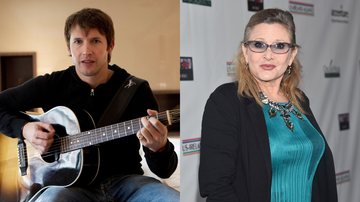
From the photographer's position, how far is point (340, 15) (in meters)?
2.34

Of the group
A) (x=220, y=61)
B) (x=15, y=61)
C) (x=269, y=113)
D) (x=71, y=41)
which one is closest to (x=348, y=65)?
(x=220, y=61)

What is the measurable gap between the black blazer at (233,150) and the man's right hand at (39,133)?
53 centimetres

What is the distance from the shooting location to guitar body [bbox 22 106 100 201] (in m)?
1.46

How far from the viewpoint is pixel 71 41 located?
151cm

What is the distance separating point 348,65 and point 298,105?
3.33 feet

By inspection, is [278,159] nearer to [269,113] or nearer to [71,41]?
[269,113]

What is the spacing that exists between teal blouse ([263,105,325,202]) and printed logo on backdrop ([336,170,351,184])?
0.97 metres

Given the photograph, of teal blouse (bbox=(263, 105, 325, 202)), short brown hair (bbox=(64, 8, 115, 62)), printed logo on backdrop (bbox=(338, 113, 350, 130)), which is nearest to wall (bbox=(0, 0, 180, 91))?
short brown hair (bbox=(64, 8, 115, 62))

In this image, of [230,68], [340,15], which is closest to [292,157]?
[230,68]

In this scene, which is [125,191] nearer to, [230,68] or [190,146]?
[190,146]

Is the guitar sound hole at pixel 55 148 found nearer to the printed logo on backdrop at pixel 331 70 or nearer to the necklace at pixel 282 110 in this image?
the necklace at pixel 282 110

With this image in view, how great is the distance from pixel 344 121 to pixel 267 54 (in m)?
1.19

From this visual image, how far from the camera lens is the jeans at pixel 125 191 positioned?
148cm

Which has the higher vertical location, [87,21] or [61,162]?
[87,21]
